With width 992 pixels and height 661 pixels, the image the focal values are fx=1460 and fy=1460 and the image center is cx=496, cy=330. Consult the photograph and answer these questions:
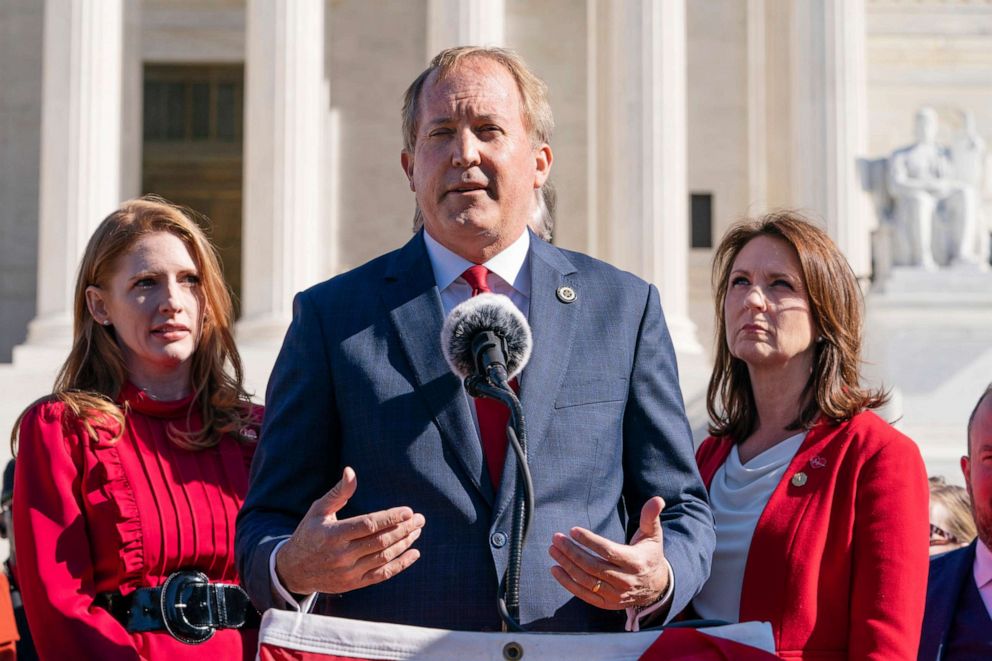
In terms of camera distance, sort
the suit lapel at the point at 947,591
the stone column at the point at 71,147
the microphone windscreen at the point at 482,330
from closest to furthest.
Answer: the microphone windscreen at the point at 482,330 → the suit lapel at the point at 947,591 → the stone column at the point at 71,147

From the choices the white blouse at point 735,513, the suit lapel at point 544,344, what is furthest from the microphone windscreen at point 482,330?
the white blouse at point 735,513

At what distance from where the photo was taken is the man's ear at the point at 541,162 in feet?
21.6

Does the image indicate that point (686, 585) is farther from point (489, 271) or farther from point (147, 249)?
point (147, 249)

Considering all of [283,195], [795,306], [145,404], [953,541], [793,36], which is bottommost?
[953,541]

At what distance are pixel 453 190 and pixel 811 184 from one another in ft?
119

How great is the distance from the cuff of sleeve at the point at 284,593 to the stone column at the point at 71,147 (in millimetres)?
32830

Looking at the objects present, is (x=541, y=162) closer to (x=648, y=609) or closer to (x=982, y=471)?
(x=648, y=609)

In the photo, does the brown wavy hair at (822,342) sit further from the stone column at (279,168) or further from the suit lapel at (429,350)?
the stone column at (279,168)

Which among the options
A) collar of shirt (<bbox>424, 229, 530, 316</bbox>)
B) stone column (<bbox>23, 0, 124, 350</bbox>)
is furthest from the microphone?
stone column (<bbox>23, 0, 124, 350</bbox>)

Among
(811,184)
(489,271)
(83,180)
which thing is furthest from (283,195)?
(489,271)

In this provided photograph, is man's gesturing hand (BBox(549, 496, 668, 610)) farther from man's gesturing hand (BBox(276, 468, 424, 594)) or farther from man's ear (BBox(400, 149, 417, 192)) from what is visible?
man's ear (BBox(400, 149, 417, 192))

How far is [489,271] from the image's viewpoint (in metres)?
6.40

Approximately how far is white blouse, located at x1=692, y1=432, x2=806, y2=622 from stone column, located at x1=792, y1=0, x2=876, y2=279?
3259 cm

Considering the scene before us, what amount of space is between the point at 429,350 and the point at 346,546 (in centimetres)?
113
